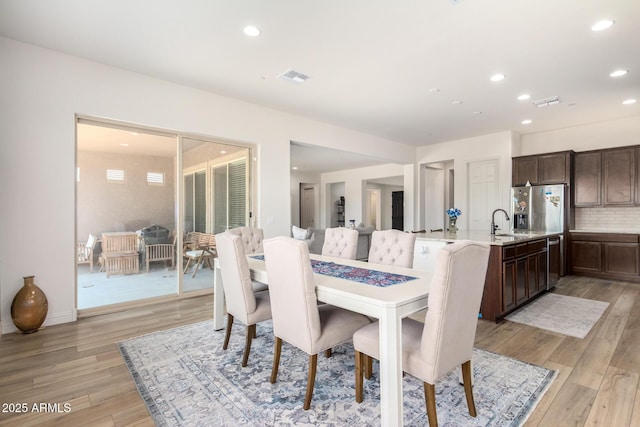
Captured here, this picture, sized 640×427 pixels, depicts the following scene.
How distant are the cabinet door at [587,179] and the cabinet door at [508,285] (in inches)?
142

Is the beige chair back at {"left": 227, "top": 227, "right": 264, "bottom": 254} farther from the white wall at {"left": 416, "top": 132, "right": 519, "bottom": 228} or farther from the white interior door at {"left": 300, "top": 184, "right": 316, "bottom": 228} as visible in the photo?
the white interior door at {"left": 300, "top": 184, "right": 316, "bottom": 228}

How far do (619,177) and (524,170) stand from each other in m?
1.41

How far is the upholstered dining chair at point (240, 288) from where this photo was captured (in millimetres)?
2393

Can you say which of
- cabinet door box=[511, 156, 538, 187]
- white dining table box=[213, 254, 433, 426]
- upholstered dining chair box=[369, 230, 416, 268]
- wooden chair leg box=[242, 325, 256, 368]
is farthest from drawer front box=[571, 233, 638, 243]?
wooden chair leg box=[242, 325, 256, 368]

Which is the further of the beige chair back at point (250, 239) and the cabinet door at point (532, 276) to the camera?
the cabinet door at point (532, 276)

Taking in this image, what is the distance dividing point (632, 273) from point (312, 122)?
6.02 m

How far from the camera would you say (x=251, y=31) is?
2.85 meters

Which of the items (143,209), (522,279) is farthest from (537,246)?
(143,209)

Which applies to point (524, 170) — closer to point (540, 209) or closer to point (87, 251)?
point (540, 209)

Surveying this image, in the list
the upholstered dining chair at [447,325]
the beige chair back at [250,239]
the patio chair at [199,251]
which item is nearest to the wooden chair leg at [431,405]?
the upholstered dining chair at [447,325]

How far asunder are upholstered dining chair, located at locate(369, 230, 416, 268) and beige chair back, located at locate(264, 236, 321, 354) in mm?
1193

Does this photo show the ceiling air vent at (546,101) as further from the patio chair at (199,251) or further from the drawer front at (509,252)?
the patio chair at (199,251)

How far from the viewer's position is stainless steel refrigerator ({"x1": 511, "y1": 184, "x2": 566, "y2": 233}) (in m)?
5.75

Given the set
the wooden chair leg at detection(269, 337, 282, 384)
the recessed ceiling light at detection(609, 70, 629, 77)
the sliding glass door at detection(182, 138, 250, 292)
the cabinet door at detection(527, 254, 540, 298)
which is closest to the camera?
the wooden chair leg at detection(269, 337, 282, 384)
